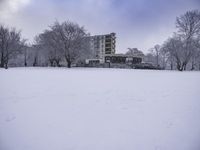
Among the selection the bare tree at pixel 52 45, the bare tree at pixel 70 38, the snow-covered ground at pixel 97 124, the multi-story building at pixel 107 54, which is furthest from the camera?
the multi-story building at pixel 107 54

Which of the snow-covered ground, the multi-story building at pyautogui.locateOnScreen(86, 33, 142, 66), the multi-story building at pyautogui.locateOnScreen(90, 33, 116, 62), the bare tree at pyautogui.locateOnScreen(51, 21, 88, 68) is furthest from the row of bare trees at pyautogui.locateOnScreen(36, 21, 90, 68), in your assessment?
the multi-story building at pyautogui.locateOnScreen(90, 33, 116, 62)

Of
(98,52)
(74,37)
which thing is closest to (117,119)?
(74,37)

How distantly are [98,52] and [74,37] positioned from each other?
169 feet

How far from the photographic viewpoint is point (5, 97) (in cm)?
583

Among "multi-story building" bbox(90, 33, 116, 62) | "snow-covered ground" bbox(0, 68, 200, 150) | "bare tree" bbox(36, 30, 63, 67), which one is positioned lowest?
"snow-covered ground" bbox(0, 68, 200, 150)

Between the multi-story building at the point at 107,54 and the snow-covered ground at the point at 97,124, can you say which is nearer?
the snow-covered ground at the point at 97,124

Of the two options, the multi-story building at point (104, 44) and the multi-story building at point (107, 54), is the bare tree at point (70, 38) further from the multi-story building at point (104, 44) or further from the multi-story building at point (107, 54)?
the multi-story building at point (104, 44)

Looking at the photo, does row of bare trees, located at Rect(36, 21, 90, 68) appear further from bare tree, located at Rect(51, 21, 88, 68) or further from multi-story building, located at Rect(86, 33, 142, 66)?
multi-story building, located at Rect(86, 33, 142, 66)

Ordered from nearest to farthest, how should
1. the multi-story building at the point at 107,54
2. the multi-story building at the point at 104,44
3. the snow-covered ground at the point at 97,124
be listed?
the snow-covered ground at the point at 97,124
the multi-story building at the point at 107,54
the multi-story building at the point at 104,44

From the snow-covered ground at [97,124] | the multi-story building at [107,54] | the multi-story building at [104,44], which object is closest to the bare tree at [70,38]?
the multi-story building at [107,54]

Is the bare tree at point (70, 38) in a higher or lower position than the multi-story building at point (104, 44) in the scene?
lower

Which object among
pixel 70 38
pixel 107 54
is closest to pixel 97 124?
pixel 70 38

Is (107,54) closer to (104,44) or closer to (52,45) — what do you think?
(104,44)

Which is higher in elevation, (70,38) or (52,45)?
(70,38)
